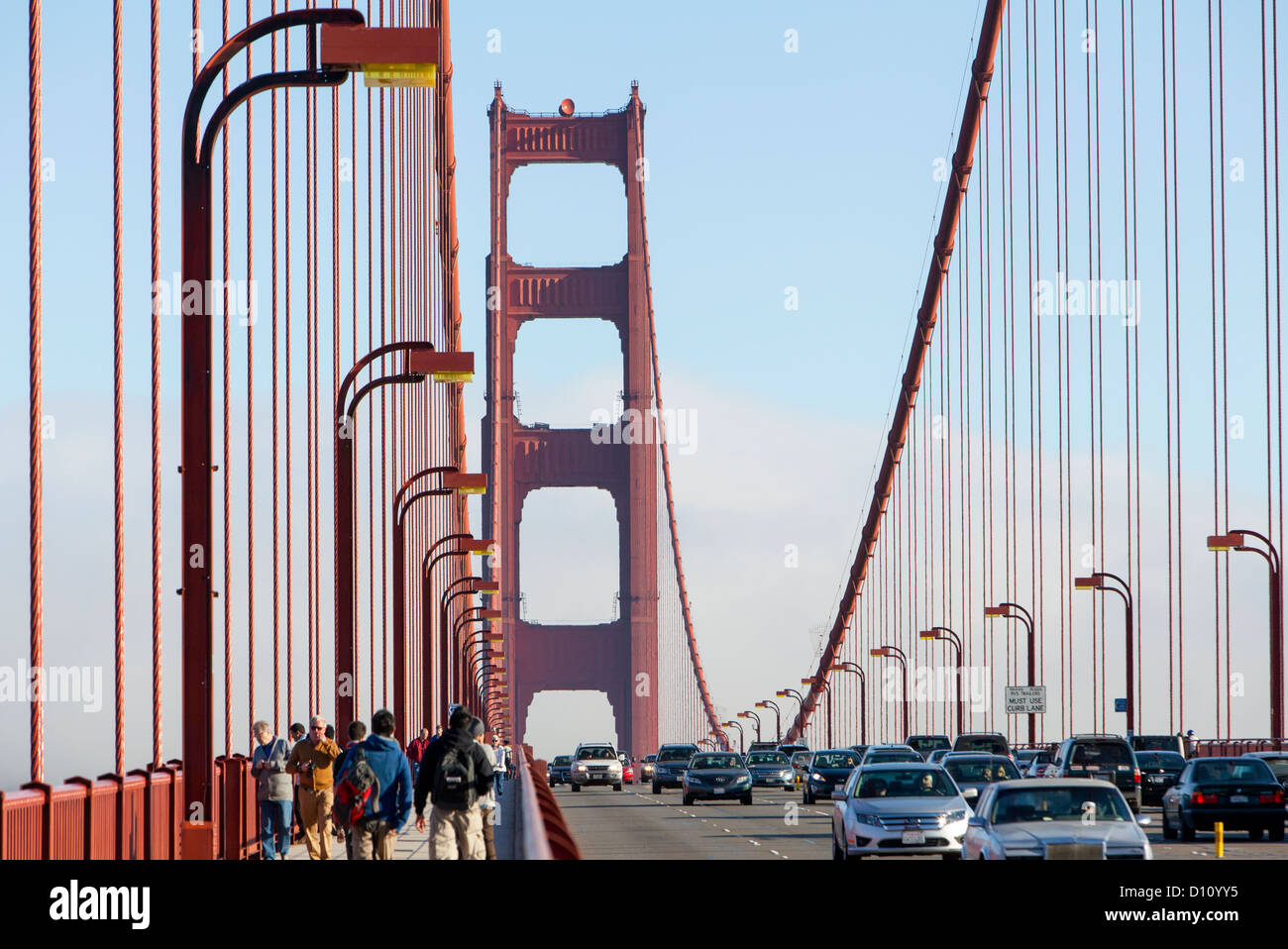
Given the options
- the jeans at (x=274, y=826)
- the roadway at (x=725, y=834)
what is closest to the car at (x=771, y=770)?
the roadway at (x=725, y=834)

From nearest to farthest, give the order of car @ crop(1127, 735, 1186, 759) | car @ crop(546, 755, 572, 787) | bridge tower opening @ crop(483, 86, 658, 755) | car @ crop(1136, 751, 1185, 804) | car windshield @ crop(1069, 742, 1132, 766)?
car windshield @ crop(1069, 742, 1132, 766) → car @ crop(1136, 751, 1185, 804) → car @ crop(1127, 735, 1186, 759) → car @ crop(546, 755, 572, 787) → bridge tower opening @ crop(483, 86, 658, 755)

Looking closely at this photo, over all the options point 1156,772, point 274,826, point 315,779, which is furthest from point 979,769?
point 315,779

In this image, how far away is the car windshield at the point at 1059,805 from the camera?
674 inches

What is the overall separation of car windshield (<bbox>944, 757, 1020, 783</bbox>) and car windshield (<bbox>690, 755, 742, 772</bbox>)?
13984 mm

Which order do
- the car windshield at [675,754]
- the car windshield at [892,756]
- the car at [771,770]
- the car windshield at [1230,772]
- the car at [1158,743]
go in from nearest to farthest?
the car windshield at [1230,772] < the car windshield at [892,756] < the car at [1158,743] < the car at [771,770] < the car windshield at [675,754]

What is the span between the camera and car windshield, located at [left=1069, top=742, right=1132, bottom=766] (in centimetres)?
3519

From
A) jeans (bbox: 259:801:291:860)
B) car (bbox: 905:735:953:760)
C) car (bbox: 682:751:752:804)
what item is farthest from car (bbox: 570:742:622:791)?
jeans (bbox: 259:801:291:860)

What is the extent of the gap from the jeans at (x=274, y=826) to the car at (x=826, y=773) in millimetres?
19973

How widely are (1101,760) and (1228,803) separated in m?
7.46

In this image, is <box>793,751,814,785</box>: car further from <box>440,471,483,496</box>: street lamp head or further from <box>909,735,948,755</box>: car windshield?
<box>440,471,483,496</box>: street lamp head

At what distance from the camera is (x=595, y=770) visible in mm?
62781

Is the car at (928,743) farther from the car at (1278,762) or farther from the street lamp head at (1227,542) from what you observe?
the car at (1278,762)

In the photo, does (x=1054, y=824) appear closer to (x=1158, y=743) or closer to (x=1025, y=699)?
(x=1158, y=743)
